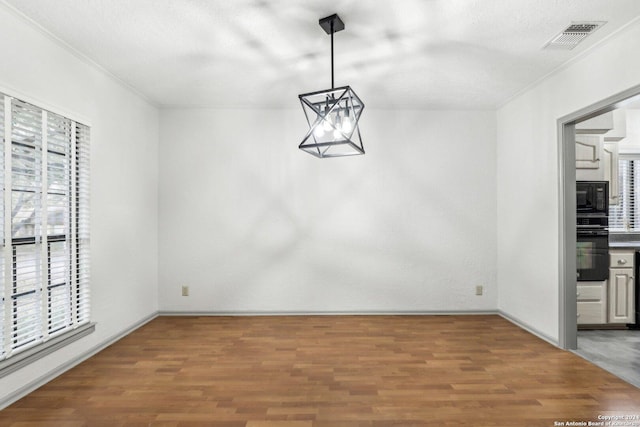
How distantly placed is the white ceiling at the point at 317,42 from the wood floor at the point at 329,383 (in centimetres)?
274

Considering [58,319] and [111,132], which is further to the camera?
[111,132]

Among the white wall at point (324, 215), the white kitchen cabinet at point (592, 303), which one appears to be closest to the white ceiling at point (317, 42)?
the white wall at point (324, 215)

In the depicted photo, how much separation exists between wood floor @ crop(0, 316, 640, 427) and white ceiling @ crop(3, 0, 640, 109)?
2742 millimetres

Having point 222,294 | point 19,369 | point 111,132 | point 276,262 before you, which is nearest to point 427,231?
point 276,262

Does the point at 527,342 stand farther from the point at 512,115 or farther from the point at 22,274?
the point at 22,274

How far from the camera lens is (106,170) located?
139 inches

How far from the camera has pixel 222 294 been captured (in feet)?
15.0

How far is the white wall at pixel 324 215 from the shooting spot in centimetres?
457

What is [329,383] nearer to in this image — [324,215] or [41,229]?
[324,215]

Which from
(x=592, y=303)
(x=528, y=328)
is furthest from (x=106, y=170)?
(x=592, y=303)

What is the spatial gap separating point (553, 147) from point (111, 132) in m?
4.56

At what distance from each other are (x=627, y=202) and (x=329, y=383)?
4.95 m

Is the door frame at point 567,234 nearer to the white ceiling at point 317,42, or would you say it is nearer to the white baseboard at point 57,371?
the white ceiling at point 317,42

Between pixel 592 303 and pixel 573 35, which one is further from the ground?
pixel 573 35
